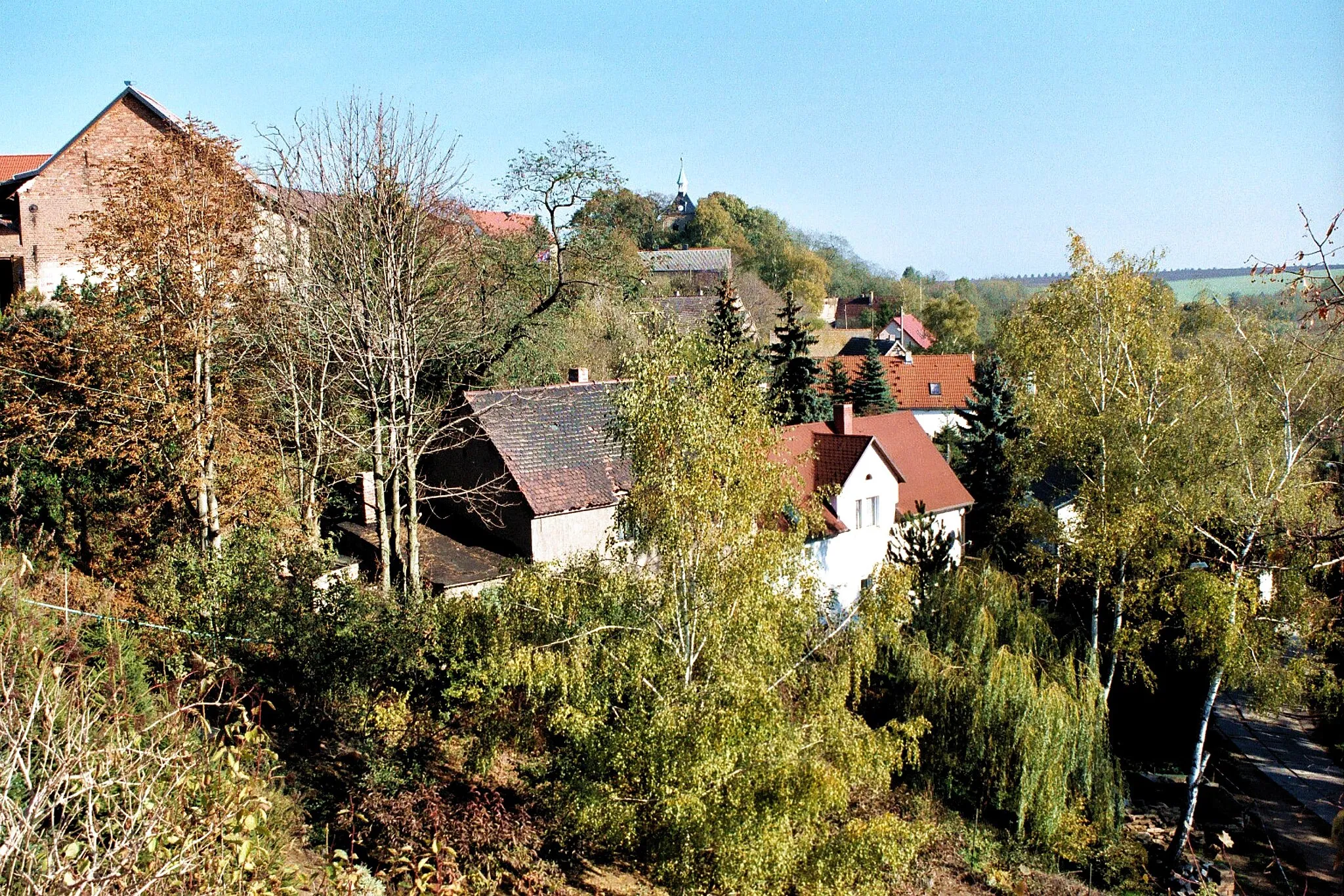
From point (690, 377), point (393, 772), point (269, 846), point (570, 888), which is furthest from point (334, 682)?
point (690, 377)

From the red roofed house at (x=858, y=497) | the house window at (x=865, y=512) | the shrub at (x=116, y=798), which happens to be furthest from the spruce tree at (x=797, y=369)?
the shrub at (x=116, y=798)

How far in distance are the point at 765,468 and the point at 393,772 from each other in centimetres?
638

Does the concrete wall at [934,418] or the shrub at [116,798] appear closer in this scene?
the shrub at [116,798]

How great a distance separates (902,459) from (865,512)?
15.8 ft

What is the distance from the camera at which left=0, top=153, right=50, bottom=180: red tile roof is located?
31.1 m

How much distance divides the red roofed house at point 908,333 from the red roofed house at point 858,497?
3971 centimetres

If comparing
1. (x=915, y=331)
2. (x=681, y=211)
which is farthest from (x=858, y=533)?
(x=681, y=211)

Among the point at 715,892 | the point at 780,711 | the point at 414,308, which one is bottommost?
the point at 715,892

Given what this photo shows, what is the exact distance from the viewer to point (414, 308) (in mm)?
17375

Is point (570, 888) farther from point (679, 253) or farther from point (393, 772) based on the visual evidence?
point (679, 253)

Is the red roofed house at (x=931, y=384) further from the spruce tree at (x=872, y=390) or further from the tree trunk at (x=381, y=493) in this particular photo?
the tree trunk at (x=381, y=493)

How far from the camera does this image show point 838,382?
127ft

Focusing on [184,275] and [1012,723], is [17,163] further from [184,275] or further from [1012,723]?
[1012,723]

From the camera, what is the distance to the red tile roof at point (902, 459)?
26.0m
